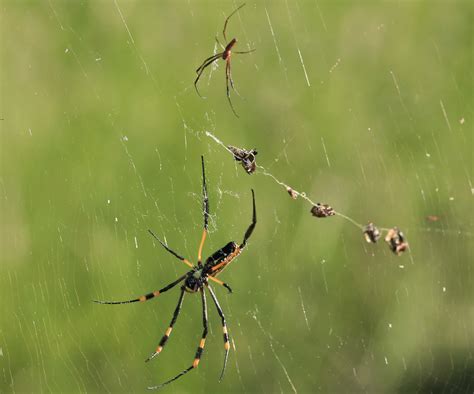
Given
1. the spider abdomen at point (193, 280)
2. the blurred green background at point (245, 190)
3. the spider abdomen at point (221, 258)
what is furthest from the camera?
the blurred green background at point (245, 190)

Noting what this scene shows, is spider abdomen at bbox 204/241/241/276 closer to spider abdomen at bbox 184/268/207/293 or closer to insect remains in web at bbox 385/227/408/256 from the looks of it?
spider abdomen at bbox 184/268/207/293

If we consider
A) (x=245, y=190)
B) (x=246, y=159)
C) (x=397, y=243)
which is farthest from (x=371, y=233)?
(x=245, y=190)

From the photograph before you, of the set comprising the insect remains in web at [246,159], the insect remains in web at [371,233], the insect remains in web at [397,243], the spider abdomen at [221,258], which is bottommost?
the insect remains in web at [397,243]

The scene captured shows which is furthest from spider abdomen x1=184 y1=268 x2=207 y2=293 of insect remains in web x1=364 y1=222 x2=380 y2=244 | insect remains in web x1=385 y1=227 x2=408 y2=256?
insect remains in web x1=385 y1=227 x2=408 y2=256

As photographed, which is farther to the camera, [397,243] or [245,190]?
[245,190]

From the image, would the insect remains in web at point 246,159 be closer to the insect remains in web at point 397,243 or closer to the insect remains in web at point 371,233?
the insect remains in web at point 371,233

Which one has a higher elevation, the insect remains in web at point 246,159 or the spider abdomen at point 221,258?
the insect remains in web at point 246,159

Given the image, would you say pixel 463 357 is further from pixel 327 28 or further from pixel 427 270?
pixel 327 28

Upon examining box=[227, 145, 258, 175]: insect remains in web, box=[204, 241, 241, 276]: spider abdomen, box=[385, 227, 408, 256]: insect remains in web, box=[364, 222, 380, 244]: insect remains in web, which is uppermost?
box=[227, 145, 258, 175]: insect remains in web

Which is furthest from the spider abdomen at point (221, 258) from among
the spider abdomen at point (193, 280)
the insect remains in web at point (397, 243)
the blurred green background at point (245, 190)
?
the insect remains in web at point (397, 243)

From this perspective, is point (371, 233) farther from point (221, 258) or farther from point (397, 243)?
point (221, 258)
